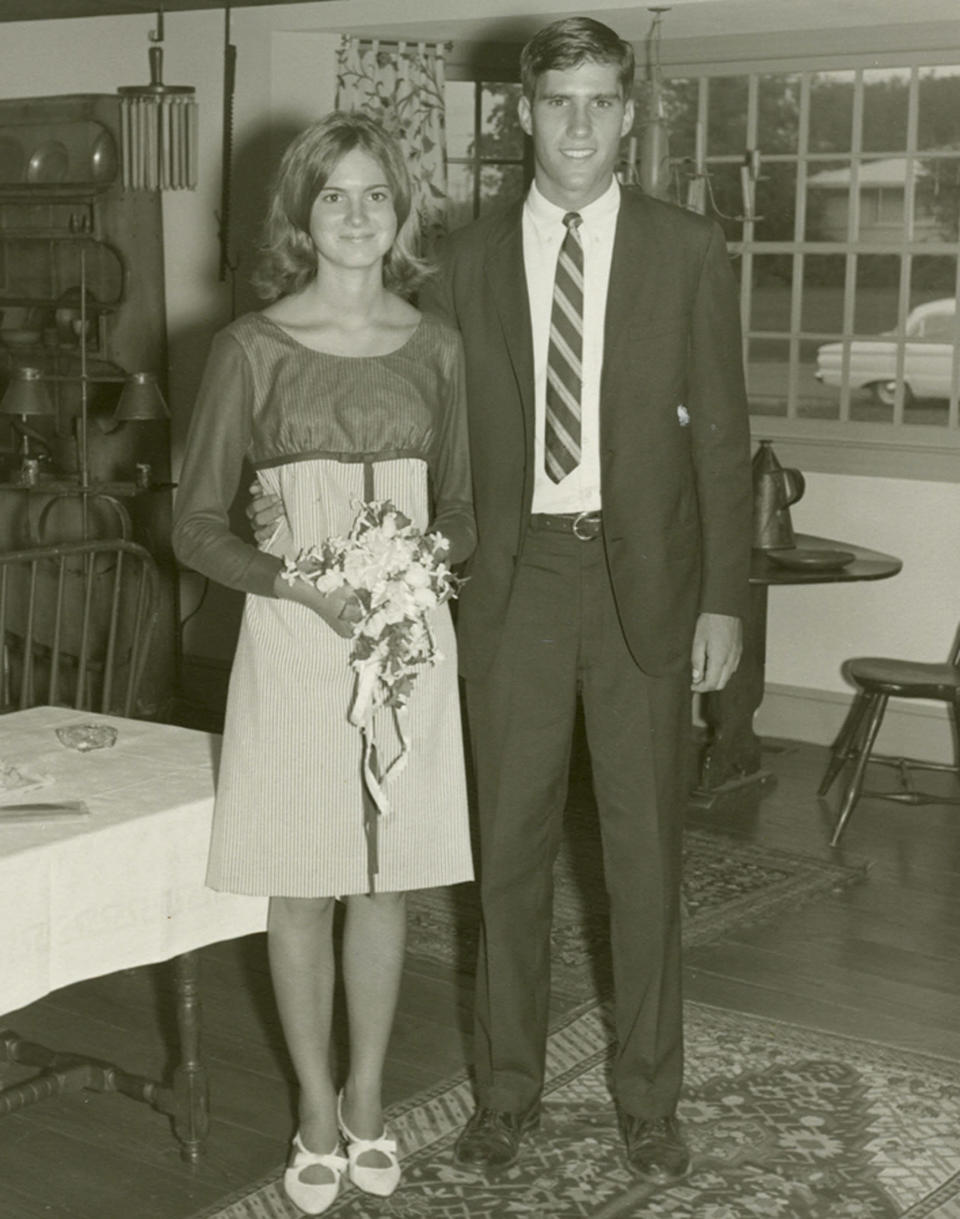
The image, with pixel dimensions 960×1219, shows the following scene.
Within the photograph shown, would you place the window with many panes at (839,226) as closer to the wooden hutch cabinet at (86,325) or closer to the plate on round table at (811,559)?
the plate on round table at (811,559)

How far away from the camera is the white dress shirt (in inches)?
124

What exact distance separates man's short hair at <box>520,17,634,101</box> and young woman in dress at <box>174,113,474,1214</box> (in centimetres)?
29

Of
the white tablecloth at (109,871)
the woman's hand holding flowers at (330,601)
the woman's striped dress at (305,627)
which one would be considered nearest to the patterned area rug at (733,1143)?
the white tablecloth at (109,871)

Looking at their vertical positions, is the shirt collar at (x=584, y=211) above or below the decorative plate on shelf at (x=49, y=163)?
below

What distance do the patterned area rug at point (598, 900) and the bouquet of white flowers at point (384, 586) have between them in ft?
5.57

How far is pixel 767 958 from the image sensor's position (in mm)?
4688

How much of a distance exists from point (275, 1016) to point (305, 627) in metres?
1.53

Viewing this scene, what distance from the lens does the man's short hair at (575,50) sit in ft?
9.82

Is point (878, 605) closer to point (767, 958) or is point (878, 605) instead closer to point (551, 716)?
point (767, 958)

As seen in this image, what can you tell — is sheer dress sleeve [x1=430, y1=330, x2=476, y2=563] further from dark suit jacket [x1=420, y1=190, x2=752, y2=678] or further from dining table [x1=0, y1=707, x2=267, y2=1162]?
dining table [x1=0, y1=707, x2=267, y2=1162]

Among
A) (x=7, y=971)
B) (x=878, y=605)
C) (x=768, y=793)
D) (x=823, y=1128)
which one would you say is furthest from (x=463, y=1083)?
(x=878, y=605)

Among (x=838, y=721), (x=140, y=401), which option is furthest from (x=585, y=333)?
(x=838, y=721)

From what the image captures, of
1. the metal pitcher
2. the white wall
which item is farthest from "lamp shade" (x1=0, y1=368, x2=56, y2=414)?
the white wall

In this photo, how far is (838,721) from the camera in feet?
23.0
